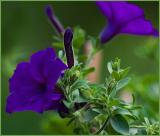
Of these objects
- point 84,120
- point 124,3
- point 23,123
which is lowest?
point 23,123

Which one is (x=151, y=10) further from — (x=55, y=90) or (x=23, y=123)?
(x=55, y=90)

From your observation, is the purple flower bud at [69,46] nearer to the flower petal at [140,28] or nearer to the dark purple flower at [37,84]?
the dark purple flower at [37,84]

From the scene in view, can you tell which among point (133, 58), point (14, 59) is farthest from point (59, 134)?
point (133, 58)

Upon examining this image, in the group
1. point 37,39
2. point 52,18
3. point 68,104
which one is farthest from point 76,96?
point 37,39

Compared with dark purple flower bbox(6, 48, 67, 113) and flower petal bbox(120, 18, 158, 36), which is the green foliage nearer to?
dark purple flower bbox(6, 48, 67, 113)

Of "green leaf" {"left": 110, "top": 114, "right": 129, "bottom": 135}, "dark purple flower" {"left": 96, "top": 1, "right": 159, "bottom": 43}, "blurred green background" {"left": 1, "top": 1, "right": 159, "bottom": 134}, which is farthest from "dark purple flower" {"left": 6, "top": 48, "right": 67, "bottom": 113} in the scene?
"blurred green background" {"left": 1, "top": 1, "right": 159, "bottom": 134}

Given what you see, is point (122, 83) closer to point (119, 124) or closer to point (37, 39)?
point (119, 124)
